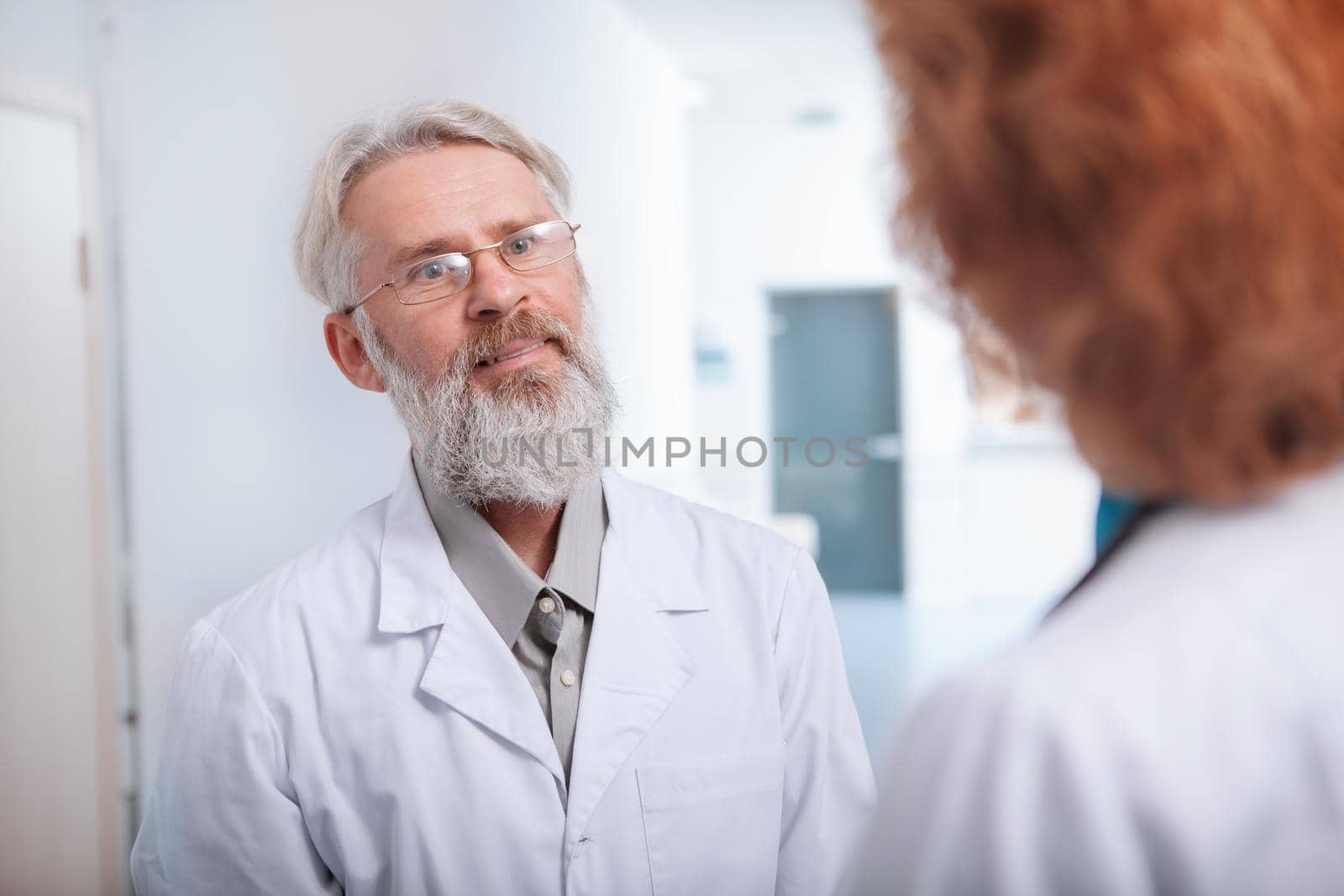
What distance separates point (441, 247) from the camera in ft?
3.63

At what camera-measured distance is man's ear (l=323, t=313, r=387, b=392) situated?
120cm

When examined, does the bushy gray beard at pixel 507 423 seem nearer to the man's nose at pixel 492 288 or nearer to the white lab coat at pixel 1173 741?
the man's nose at pixel 492 288

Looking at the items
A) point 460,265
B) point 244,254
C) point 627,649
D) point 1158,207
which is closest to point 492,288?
point 460,265

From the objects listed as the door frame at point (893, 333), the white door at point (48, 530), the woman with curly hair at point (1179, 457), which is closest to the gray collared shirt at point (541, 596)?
the woman with curly hair at point (1179, 457)

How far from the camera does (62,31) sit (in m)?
1.65

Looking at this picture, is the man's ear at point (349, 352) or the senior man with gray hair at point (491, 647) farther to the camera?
the man's ear at point (349, 352)

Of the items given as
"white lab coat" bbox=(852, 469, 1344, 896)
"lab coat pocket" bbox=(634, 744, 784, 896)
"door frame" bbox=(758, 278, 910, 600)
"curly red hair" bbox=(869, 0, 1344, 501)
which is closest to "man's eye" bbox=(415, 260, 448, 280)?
"lab coat pocket" bbox=(634, 744, 784, 896)

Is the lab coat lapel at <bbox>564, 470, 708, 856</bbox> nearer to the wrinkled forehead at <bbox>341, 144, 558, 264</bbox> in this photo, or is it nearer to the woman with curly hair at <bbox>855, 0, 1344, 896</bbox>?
the wrinkled forehead at <bbox>341, 144, 558, 264</bbox>

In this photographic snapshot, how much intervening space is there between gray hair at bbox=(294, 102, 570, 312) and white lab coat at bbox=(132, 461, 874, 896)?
0.98ft

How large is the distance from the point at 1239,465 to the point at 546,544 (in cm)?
83

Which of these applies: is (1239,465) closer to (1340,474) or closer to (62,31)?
(1340,474)

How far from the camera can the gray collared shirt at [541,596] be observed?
1.05 metres

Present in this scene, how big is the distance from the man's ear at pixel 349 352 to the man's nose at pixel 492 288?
0.59 ft

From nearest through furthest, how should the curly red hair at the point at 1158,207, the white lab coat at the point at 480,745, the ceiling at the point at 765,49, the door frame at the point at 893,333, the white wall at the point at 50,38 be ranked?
1. the curly red hair at the point at 1158,207
2. the white lab coat at the point at 480,745
3. the white wall at the point at 50,38
4. the ceiling at the point at 765,49
5. the door frame at the point at 893,333
